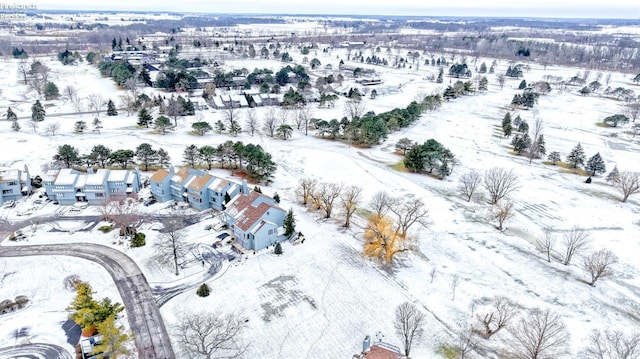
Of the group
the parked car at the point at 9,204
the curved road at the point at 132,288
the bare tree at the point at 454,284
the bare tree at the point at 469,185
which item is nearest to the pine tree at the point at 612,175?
→ the bare tree at the point at 469,185

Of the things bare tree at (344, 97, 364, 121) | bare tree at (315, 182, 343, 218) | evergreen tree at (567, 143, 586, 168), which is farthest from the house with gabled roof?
evergreen tree at (567, 143, 586, 168)

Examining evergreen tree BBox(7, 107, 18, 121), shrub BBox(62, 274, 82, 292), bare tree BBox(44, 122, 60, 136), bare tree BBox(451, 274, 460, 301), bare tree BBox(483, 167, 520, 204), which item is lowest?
bare tree BBox(451, 274, 460, 301)

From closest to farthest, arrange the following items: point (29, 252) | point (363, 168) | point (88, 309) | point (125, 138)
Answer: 1. point (88, 309)
2. point (29, 252)
3. point (363, 168)
4. point (125, 138)

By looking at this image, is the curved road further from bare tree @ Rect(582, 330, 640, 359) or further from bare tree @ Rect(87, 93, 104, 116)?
bare tree @ Rect(87, 93, 104, 116)

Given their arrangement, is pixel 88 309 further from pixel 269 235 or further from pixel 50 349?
pixel 269 235

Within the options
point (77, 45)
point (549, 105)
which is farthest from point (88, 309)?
point (77, 45)

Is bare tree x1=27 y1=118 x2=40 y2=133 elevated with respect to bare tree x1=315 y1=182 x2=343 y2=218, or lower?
elevated

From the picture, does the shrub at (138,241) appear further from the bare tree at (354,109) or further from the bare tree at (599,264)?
the bare tree at (354,109)
